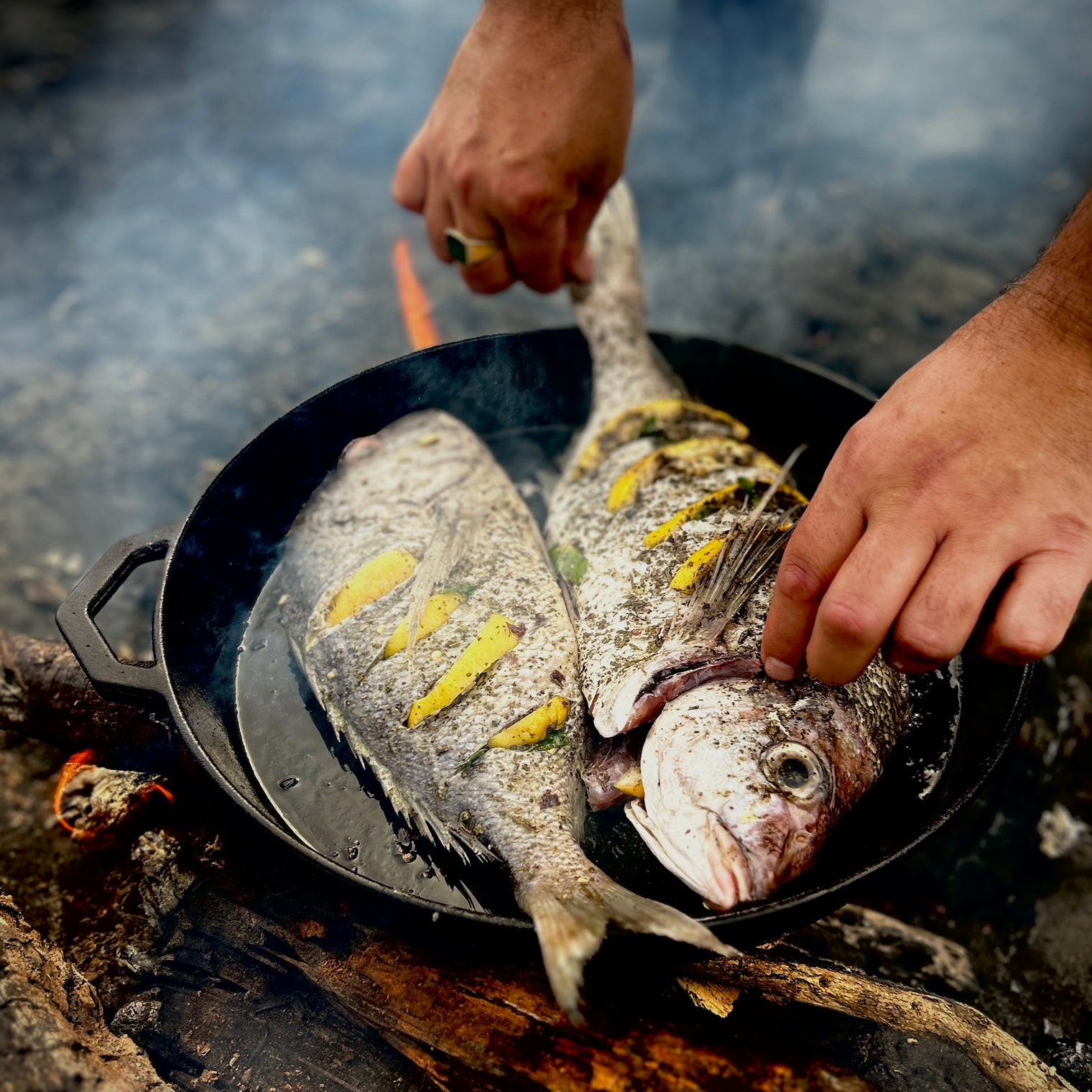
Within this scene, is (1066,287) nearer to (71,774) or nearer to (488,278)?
(488,278)

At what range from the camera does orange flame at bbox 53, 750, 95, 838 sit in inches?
90.5

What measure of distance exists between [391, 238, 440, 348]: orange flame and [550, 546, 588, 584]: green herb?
7.44ft

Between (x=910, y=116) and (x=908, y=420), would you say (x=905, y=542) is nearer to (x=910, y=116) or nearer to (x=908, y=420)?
(x=908, y=420)

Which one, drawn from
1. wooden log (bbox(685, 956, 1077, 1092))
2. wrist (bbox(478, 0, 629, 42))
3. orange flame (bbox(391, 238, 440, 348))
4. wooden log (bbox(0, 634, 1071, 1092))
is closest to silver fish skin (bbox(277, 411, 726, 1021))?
wooden log (bbox(0, 634, 1071, 1092))

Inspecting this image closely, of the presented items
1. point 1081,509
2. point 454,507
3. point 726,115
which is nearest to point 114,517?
point 454,507

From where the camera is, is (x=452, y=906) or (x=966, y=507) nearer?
(x=966, y=507)

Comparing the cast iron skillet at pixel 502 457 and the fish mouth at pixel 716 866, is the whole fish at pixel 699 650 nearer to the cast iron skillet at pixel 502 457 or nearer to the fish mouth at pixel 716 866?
the fish mouth at pixel 716 866

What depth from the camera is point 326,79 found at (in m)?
7.12

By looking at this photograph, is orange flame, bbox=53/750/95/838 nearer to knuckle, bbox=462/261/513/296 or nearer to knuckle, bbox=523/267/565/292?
knuckle, bbox=462/261/513/296

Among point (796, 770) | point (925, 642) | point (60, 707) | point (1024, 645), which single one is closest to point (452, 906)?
point (796, 770)

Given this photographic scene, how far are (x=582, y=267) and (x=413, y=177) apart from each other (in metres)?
0.73

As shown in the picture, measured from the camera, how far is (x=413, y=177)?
2.59m

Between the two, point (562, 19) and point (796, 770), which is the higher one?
point (562, 19)

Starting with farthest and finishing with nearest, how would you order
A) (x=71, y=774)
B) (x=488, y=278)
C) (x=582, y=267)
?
(x=582, y=267), (x=488, y=278), (x=71, y=774)
